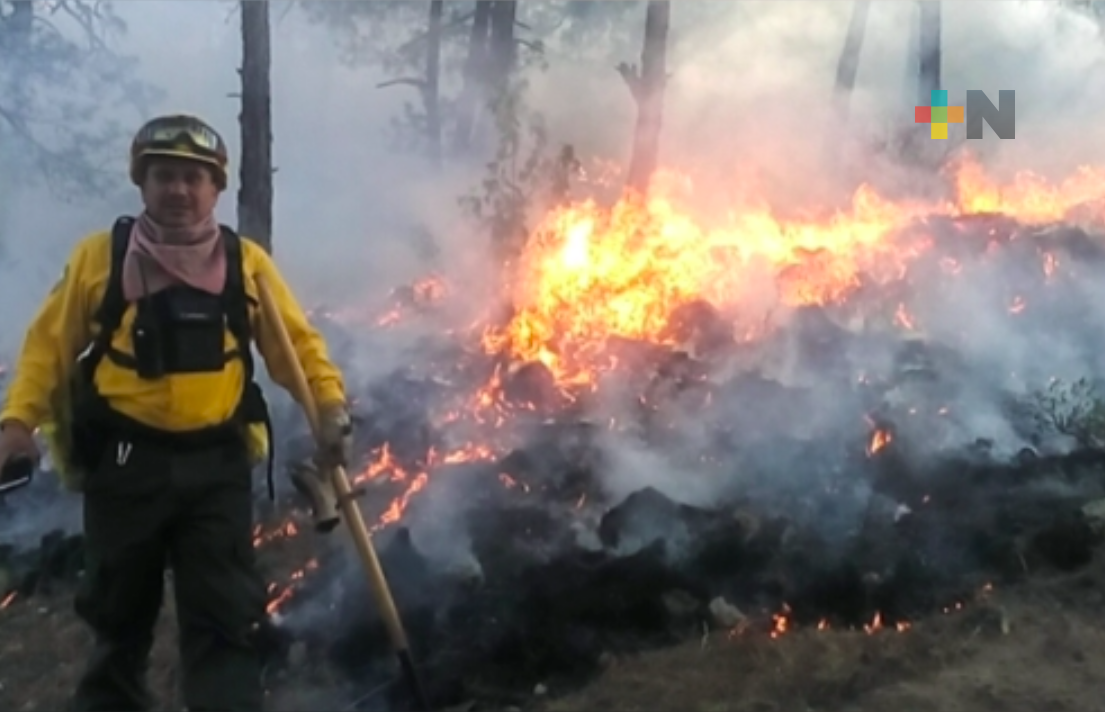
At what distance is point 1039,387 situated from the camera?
8352 mm

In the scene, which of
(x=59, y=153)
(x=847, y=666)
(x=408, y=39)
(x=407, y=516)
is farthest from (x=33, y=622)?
(x=408, y=39)

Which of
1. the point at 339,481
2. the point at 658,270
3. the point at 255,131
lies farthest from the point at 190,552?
the point at 658,270

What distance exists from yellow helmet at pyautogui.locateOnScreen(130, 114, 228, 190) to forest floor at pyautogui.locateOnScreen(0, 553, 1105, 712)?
2712 mm

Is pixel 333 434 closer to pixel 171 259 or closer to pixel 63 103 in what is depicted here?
pixel 171 259

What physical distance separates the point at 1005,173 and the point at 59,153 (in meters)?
12.2

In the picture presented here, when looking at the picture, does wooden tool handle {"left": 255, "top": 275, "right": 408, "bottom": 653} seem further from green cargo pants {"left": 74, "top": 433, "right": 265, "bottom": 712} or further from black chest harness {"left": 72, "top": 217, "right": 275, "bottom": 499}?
green cargo pants {"left": 74, "top": 433, "right": 265, "bottom": 712}

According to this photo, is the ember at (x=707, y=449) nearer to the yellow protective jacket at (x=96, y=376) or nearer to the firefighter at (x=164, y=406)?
the firefighter at (x=164, y=406)

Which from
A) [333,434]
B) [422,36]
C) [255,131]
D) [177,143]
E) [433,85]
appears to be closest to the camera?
[177,143]

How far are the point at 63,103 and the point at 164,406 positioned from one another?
37.2 ft

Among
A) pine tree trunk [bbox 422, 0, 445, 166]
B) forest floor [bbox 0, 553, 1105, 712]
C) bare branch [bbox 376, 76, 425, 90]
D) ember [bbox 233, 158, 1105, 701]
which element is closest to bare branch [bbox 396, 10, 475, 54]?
pine tree trunk [bbox 422, 0, 445, 166]

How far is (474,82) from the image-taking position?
1711cm

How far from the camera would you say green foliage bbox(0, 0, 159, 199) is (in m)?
13.3

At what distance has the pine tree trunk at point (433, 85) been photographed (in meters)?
17.4

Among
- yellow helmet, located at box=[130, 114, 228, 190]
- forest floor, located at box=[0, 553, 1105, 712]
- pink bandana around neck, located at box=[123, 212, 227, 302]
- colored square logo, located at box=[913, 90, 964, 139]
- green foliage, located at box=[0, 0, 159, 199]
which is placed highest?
colored square logo, located at box=[913, 90, 964, 139]
